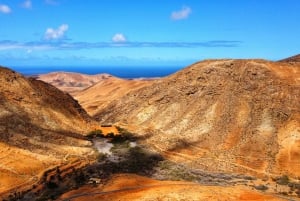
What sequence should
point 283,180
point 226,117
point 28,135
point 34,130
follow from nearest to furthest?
point 283,180 → point 28,135 → point 34,130 → point 226,117

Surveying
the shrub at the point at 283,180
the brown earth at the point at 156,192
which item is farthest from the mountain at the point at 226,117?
the brown earth at the point at 156,192

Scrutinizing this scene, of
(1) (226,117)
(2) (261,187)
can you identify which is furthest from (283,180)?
(1) (226,117)

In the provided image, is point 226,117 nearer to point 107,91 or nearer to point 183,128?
point 183,128

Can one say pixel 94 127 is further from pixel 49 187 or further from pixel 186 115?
pixel 49 187

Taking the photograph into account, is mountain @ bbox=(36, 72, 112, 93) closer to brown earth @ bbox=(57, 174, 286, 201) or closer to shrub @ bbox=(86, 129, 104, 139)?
shrub @ bbox=(86, 129, 104, 139)

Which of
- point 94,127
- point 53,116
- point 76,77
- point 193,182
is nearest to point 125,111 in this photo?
point 94,127

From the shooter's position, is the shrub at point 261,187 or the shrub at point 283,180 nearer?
the shrub at point 261,187

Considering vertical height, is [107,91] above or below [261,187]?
above

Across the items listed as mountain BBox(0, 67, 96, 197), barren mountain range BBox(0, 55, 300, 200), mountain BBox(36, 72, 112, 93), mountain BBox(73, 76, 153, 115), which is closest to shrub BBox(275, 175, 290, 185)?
barren mountain range BBox(0, 55, 300, 200)

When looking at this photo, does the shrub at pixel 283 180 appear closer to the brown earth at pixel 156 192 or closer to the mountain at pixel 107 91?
the brown earth at pixel 156 192
